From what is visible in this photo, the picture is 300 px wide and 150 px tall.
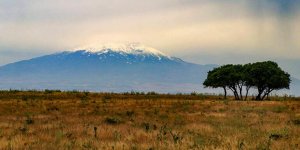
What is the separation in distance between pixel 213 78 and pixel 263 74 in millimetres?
10575

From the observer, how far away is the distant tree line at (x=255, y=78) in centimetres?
8931

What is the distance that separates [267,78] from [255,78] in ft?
7.70

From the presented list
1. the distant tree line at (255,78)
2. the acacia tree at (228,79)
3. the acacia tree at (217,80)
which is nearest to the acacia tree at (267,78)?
the distant tree line at (255,78)

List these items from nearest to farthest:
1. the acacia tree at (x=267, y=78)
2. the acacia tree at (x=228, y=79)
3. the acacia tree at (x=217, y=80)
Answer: the acacia tree at (x=267, y=78) → the acacia tree at (x=228, y=79) → the acacia tree at (x=217, y=80)

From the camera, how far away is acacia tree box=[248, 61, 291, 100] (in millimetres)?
89062

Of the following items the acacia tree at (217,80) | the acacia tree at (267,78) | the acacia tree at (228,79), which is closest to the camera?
the acacia tree at (267,78)

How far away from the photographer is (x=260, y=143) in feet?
56.2

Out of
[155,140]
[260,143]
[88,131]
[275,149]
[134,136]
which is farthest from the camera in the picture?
[88,131]

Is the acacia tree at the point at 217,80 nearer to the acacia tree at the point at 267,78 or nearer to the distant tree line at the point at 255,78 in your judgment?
the distant tree line at the point at 255,78

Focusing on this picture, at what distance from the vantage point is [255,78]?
9075 cm

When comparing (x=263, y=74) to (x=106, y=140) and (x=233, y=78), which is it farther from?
(x=106, y=140)

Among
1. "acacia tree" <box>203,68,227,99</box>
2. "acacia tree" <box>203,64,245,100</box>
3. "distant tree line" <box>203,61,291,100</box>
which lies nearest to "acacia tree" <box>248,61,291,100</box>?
"distant tree line" <box>203,61,291,100</box>

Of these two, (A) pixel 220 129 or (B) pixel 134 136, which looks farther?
(A) pixel 220 129

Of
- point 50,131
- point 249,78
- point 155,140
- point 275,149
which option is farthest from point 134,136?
point 249,78
